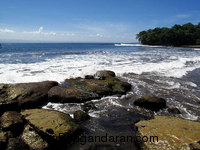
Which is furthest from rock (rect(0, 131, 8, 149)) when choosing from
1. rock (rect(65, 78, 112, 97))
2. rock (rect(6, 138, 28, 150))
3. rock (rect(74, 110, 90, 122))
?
rock (rect(65, 78, 112, 97))

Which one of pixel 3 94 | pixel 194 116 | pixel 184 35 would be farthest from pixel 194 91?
pixel 184 35

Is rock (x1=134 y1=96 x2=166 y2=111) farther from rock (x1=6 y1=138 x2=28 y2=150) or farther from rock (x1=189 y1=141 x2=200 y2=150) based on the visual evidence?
rock (x1=6 y1=138 x2=28 y2=150)

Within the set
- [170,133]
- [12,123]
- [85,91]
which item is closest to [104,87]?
[85,91]

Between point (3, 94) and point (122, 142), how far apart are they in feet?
19.1

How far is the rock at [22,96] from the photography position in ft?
17.8

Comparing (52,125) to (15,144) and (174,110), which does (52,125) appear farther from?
(174,110)

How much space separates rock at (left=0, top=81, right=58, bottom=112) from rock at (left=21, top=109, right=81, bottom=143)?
130cm

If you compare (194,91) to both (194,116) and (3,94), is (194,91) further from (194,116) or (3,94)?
(3,94)

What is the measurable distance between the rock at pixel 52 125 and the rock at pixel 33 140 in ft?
0.44

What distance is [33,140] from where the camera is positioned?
370cm

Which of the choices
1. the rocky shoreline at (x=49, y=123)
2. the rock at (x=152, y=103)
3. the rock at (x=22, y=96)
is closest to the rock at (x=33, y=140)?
the rocky shoreline at (x=49, y=123)

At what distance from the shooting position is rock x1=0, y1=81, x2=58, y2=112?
544 cm

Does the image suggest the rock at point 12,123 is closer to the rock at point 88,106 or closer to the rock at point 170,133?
the rock at point 88,106

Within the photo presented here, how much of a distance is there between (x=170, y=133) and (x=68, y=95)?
4.79 meters
